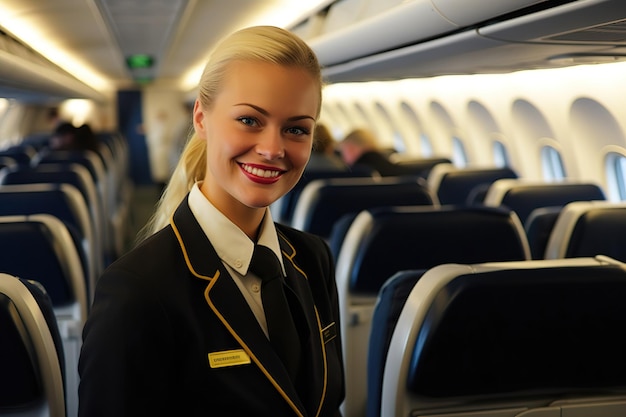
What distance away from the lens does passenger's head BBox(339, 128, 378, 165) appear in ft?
25.0

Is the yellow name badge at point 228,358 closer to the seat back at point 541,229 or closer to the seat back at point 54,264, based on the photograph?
the seat back at point 54,264

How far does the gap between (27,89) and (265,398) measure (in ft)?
23.1

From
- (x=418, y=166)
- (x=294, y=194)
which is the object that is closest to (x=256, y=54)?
(x=294, y=194)

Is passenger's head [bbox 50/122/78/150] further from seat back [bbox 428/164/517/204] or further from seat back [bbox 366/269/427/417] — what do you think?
seat back [bbox 366/269/427/417]

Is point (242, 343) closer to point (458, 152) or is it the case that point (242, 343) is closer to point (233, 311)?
point (233, 311)

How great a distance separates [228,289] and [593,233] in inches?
84.9

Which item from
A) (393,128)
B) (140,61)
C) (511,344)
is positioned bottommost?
(511,344)

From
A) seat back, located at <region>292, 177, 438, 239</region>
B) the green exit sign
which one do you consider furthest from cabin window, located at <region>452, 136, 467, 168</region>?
seat back, located at <region>292, 177, 438, 239</region>

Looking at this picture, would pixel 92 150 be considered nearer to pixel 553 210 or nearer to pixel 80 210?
pixel 80 210

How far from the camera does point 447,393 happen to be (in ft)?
6.76

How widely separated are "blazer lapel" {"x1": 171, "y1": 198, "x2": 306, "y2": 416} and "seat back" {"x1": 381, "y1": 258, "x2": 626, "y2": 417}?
1.76ft

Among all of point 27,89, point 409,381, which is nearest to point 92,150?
point 27,89

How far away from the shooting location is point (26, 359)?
2.01 metres

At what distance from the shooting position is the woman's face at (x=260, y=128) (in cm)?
155
